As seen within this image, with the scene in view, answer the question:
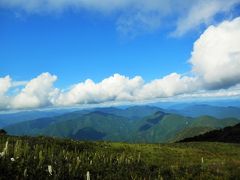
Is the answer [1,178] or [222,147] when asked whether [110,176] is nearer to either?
[1,178]

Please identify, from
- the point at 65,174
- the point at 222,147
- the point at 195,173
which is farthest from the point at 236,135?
the point at 65,174

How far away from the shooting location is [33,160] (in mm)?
10531

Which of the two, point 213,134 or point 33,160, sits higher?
point 33,160

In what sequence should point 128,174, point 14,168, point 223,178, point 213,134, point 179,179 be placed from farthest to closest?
point 213,134 → point 223,178 → point 179,179 → point 128,174 → point 14,168

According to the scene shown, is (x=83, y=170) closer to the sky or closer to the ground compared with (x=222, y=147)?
closer to the sky

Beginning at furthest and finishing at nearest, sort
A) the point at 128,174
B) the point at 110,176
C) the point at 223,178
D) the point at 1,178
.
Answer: the point at 223,178, the point at 128,174, the point at 110,176, the point at 1,178

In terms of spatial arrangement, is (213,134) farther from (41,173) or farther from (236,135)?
(41,173)

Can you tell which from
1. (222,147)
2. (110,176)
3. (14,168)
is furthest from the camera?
(222,147)

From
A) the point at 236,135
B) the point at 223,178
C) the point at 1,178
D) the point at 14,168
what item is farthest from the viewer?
the point at 236,135

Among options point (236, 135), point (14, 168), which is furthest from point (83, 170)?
point (236, 135)

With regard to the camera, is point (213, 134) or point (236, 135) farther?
point (213, 134)

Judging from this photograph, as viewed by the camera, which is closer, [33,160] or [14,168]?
[14,168]

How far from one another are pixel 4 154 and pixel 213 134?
138 m

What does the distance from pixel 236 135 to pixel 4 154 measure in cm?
11943
